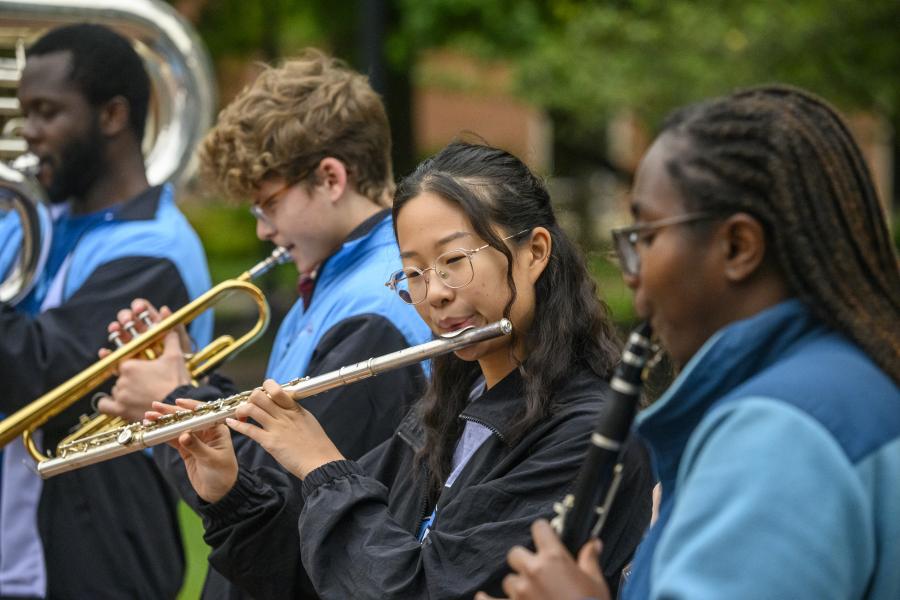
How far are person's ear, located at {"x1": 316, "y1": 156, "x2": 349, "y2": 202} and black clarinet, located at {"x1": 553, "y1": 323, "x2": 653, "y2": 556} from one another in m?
1.50

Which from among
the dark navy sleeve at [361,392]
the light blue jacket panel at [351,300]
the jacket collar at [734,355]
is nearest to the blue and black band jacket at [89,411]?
the light blue jacket panel at [351,300]

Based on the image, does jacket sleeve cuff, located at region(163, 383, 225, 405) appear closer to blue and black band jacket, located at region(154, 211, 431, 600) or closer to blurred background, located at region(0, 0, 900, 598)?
blue and black band jacket, located at region(154, 211, 431, 600)

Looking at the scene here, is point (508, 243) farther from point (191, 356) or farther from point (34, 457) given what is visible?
point (34, 457)

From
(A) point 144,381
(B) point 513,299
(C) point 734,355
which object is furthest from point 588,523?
(A) point 144,381

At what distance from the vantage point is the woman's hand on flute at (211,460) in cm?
263

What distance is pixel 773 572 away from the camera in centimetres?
145

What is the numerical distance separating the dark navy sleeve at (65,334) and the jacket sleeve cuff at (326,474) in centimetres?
145

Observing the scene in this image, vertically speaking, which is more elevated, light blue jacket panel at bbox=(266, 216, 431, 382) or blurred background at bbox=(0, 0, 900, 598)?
light blue jacket panel at bbox=(266, 216, 431, 382)

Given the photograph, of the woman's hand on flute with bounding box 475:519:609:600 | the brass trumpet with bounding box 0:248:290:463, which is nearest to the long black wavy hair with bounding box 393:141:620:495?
the woman's hand on flute with bounding box 475:519:609:600

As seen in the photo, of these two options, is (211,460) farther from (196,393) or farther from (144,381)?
(144,381)

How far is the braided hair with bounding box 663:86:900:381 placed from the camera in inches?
63.4

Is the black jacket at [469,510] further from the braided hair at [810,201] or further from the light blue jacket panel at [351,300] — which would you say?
the braided hair at [810,201]

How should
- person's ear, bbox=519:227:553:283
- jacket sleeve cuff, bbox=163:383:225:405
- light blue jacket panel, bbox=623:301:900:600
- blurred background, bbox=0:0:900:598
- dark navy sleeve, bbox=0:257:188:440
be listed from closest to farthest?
light blue jacket panel, bbox=623:301:900:600 < person's ear, bbox=519:227:553:283 < jacket sleeve cuff, bbox=163:383:225:405 < dark navy sleeve, bbox=0:257:188:440 < blurred background, bbox=0:0:900:598

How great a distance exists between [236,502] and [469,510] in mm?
644
